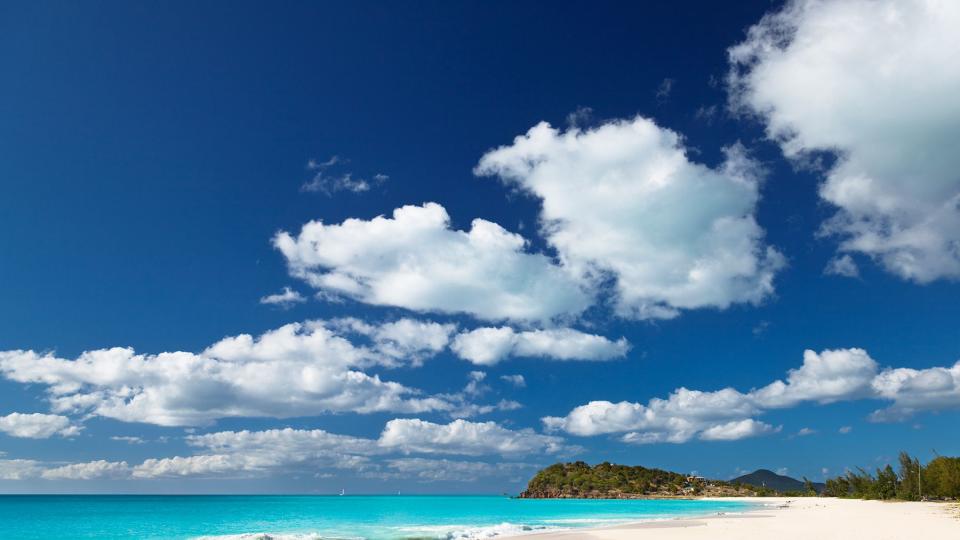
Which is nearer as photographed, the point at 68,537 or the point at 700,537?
the point at 700,537

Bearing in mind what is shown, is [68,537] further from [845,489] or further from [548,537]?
[845,489]

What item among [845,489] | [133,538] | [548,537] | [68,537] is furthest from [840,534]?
[845,489]

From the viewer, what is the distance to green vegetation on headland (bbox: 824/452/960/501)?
104m

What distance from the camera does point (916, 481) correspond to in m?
113

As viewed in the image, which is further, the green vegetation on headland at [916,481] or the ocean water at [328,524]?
the green vegetation on headland at [916,481]

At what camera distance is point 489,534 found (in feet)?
168

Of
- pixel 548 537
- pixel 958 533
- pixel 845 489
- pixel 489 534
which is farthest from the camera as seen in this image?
pixel 845 489

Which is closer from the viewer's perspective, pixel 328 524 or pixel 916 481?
pixel 328 524

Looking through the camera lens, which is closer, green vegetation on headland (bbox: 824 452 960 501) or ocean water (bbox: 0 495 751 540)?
ocean water (bbox: 0 495 751 540)

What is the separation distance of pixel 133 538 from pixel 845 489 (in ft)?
531

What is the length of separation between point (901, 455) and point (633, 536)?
3936 inches

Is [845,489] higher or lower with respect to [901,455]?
lower

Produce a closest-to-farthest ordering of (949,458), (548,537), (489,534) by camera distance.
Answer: (548,537) < (489,534) < (949,458)

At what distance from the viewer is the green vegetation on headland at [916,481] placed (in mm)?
104438
